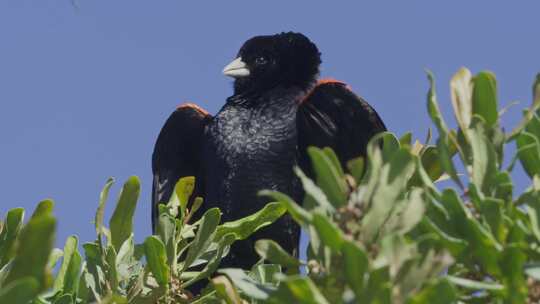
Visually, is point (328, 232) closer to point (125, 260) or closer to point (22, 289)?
point (22, 289)

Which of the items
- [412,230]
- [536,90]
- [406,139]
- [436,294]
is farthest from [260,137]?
[436,294]

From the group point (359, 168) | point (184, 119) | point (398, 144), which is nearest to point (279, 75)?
point (184, 119)

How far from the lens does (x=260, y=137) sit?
17.8 feet

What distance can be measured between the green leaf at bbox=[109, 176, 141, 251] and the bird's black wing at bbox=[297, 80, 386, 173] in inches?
106

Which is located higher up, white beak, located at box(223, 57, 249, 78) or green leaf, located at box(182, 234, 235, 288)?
white beak, located at box(223, 57, 249, 78)

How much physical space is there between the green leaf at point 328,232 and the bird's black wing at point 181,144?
416cm

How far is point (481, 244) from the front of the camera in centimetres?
164

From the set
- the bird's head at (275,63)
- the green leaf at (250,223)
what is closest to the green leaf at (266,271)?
the green leaf at (250,223)

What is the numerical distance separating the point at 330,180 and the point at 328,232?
0.40 ft

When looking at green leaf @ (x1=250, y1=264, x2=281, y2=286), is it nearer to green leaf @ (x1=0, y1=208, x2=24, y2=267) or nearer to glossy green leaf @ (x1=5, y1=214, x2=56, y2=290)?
green leaf @ (x1=0, y1=208, x2=24, y2=267)

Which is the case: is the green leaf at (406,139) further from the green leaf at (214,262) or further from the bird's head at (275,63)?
the bird's head at (275,63)

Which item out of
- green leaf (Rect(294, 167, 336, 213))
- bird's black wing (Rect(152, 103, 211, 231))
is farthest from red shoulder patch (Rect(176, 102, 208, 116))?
green leaf (Rect(294, 167, 336, 213))

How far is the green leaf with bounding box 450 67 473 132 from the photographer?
1.79 metres

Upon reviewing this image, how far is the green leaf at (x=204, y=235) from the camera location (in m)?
2.54
